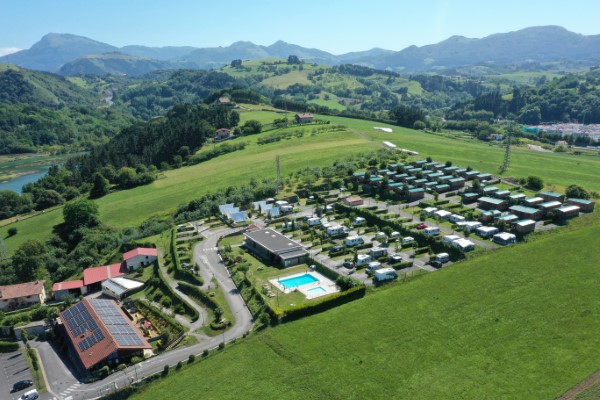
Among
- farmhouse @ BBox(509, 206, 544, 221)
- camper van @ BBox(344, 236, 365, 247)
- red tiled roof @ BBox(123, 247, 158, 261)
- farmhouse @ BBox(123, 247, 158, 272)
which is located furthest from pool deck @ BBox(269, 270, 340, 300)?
farmhouse @ BBox(509, 206, 544, 221)

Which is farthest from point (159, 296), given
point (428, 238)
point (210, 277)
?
point (428, 238)

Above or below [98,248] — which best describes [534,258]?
above

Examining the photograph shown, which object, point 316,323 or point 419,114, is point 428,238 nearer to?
point 316,323

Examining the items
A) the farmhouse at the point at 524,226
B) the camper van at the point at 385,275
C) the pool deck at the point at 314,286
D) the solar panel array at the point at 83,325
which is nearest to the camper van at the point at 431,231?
the farmhouse at the point at 524,226

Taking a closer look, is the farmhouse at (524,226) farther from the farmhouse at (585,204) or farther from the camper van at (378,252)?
the camper van at (378,252)

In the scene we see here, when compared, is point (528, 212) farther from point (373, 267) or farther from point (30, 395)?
point (30, 395)

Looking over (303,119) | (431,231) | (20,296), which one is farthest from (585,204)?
(303,119)

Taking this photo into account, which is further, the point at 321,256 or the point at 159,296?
the point at 321,256
